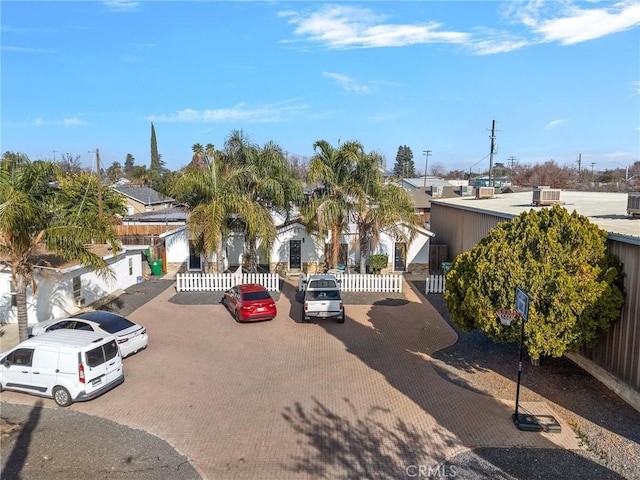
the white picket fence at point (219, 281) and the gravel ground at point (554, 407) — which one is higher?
the white picket fence at point (219, 281)

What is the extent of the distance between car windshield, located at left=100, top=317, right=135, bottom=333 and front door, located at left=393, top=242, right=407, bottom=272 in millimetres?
16559

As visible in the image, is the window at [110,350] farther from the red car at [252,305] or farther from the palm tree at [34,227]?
the red car at [252,305]

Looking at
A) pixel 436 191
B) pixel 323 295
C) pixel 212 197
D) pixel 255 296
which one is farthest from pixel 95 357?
pixel 436 191

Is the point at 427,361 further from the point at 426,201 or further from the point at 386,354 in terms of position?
the point at 426,201

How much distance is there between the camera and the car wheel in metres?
10.1

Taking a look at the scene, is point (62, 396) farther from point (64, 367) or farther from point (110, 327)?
point (110, 327)

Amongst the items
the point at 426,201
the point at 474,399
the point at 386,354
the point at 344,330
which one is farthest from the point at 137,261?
the point at 426,201

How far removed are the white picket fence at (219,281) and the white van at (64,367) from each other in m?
11.1

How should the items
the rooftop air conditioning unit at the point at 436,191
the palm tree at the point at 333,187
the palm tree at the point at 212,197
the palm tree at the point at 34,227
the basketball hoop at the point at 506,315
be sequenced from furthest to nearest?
the rooftop air conditioning unit at the point at 436,191
the palm tree at the point at 333,187
the palm tree at the point at 212,197
the palm tree at the point at 34,227
the basketball hoop at the point at 506,315

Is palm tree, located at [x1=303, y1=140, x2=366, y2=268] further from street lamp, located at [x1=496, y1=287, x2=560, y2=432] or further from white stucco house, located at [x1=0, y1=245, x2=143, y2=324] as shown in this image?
Answer: street lamp, located at [x1=496, y1=287, x2=560, y2=432]

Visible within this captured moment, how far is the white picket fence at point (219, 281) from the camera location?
22.2 meters

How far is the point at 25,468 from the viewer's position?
7887 millimetres

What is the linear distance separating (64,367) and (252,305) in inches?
292

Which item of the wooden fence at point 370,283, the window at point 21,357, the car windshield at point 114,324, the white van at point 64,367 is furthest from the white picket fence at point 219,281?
the window at point 21,357
